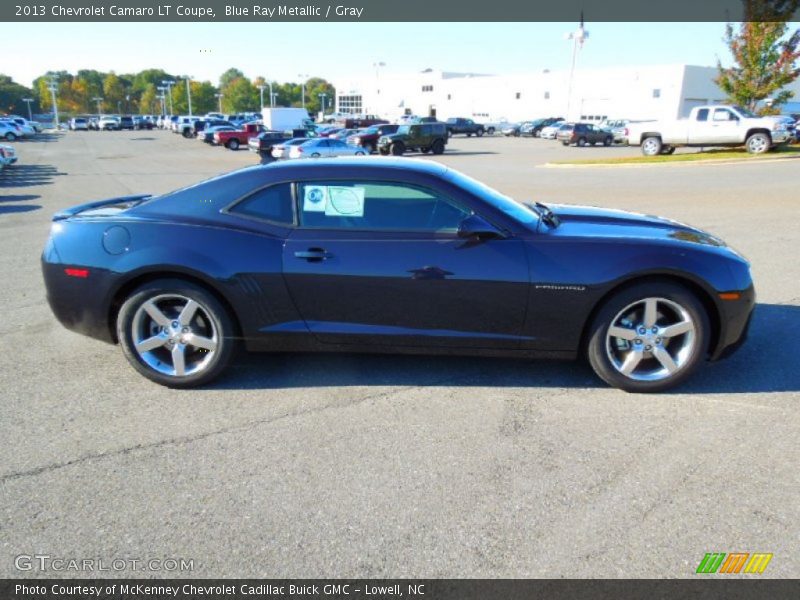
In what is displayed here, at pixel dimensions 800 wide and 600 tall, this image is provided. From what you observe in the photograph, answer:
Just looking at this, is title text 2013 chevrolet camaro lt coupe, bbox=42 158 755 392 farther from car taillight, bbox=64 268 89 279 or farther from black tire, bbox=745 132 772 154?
black tire, bbox=745 132 772 154

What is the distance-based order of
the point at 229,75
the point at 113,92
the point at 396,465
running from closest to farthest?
the point at 396,465, the point at 113,92, the point at 229,75

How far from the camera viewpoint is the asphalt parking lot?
7.68 ft

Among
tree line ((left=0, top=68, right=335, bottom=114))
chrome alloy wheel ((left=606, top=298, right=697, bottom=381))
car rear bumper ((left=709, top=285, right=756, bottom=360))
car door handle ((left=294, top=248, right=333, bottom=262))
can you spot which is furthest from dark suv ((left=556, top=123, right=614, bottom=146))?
tree line ((left=0, top=68, right=335, bottom=114))

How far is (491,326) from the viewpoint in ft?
11.7

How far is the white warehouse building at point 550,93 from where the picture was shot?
5703 cm

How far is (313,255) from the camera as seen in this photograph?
3.56 m

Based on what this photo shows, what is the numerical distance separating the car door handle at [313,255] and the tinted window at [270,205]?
25 cm

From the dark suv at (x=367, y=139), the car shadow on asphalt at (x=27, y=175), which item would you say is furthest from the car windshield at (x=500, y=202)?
the dark suv at (x=367, y=139)

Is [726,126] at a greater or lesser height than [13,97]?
lesser

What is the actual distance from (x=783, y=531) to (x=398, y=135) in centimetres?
2910

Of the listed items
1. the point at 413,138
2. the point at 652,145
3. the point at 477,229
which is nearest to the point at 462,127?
the point at 413,138

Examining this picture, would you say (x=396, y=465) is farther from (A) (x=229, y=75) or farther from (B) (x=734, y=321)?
(A) (x=229, y=75)

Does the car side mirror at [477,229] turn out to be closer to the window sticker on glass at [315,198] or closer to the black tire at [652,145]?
the window sticker on glass at [315,198]

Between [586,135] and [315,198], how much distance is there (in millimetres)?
38602
